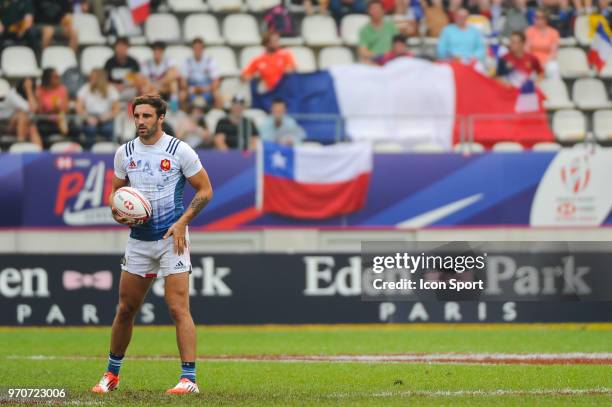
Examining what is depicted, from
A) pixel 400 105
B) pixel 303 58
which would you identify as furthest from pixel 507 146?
pixel 303 58

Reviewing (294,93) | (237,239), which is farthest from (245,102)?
(237,239)

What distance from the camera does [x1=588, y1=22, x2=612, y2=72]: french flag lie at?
23.5m

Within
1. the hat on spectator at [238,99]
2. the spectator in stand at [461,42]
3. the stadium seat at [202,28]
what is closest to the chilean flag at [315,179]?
the hat on spectator at [238,99]

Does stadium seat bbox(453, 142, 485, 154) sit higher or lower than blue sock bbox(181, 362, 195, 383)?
lower

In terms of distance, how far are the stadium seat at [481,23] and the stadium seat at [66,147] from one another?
762 centimetres

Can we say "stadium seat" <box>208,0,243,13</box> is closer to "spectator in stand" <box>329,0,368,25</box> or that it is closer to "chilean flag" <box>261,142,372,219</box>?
"spectator in stand" <box>329,0,368,25</box>

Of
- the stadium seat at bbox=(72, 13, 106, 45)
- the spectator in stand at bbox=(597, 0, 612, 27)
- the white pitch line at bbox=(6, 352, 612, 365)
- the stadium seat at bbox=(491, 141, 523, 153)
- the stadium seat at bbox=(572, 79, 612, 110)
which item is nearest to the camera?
the white pitch line at bbox=(6, 352, 612, 365)

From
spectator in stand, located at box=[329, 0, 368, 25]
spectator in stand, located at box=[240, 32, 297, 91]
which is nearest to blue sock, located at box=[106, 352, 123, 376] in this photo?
spectator in stand, located at box=[240, 32, 297, 91]

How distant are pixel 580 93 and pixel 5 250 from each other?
1075 centimetres

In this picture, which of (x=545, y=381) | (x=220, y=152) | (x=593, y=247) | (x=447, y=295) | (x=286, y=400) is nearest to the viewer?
(x=286, y=400)

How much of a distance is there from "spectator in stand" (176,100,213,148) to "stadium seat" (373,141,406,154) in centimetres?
284

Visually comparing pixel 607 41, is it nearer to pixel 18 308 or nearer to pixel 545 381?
pixel 18 308

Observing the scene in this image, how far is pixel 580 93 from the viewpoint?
23.8 meters

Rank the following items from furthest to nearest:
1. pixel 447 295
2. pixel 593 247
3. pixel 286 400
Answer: pixel 593 247 < pixel 447 295 < pixel 286 400
